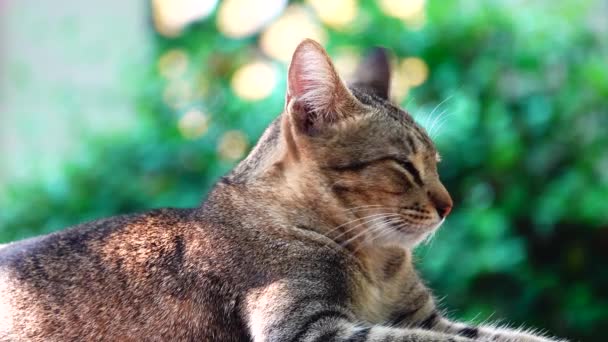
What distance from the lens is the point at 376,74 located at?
1.97m

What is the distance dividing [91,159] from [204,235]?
80.9 inches

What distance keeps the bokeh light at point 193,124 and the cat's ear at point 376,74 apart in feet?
4.63

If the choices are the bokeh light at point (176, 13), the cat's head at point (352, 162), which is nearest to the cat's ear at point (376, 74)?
the cat's head at point (352, 162)

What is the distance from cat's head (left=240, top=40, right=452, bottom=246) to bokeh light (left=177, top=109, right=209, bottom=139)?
1656 millimetres

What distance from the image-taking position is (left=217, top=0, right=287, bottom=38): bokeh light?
369cm

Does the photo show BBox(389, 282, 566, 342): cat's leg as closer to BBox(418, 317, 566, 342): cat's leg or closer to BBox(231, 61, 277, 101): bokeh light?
BBox(418, 317, 566, 342): cat's leg

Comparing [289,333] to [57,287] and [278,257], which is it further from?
[57,287]

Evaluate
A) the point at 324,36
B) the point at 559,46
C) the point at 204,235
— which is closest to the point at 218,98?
the point at 324,36

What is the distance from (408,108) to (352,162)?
117cm

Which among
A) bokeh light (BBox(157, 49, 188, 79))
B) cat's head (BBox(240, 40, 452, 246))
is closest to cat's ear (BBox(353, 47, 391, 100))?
cat's head (BBox(240, 40, 452, 246))

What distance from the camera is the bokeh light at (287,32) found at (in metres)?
3.54

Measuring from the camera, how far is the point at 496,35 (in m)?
3.20

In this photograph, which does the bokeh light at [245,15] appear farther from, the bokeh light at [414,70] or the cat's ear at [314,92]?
the cat's ear at [314,92]

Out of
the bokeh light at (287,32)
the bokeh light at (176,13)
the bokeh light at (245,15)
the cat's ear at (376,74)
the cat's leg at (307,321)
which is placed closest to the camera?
the cat's leg at (307,321)
